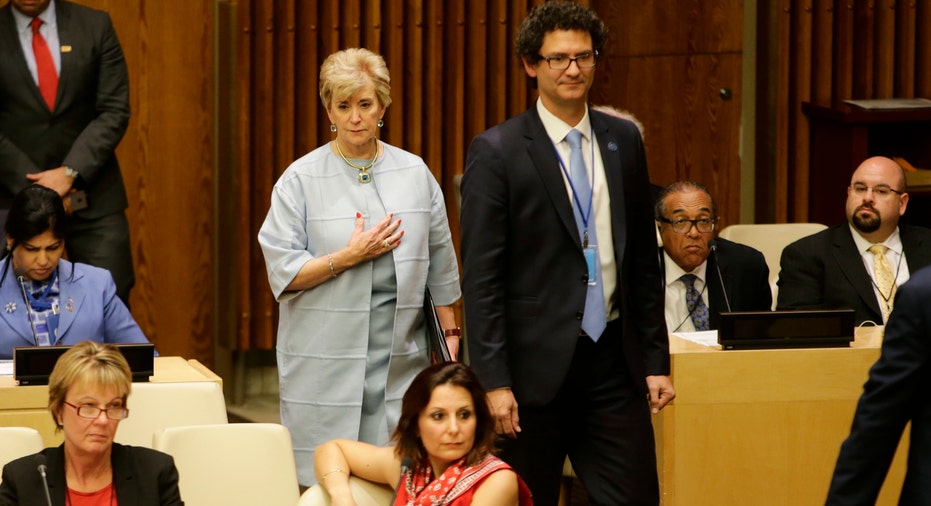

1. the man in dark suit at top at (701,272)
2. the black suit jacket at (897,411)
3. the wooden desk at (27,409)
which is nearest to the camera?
the black suit jacket at (897,411)

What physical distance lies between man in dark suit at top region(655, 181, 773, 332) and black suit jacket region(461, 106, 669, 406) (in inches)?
66.9

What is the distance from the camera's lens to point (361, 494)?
10.7ft

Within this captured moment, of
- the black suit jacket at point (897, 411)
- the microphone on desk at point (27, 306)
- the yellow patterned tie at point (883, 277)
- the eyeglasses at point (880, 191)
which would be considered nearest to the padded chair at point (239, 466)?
the microphone on desk at point (27, 306)

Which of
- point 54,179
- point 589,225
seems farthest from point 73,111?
point 589,225

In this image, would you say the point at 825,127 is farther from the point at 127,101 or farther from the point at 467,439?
the point at 467,439

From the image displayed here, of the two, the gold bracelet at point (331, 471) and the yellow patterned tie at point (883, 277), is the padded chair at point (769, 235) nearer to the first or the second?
the yellow patterned tie at point (883, 277)

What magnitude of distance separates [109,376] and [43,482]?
26 centimetres

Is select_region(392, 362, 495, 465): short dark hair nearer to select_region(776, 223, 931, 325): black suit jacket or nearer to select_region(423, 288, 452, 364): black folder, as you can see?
select_region(423, 288, 452, 364): black folder

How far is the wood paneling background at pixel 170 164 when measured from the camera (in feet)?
21.5

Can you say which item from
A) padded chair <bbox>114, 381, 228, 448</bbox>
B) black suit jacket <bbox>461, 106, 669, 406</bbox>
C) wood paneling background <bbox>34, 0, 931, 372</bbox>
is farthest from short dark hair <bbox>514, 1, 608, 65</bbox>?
wood paneling background <bbox>34, 0, 931, 372</bbox>

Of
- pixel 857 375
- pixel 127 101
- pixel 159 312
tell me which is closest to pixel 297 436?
pixel 857 375

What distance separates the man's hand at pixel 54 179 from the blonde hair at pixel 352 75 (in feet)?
5.72

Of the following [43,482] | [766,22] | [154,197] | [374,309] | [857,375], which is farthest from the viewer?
[766,22]

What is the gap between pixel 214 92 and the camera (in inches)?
265
